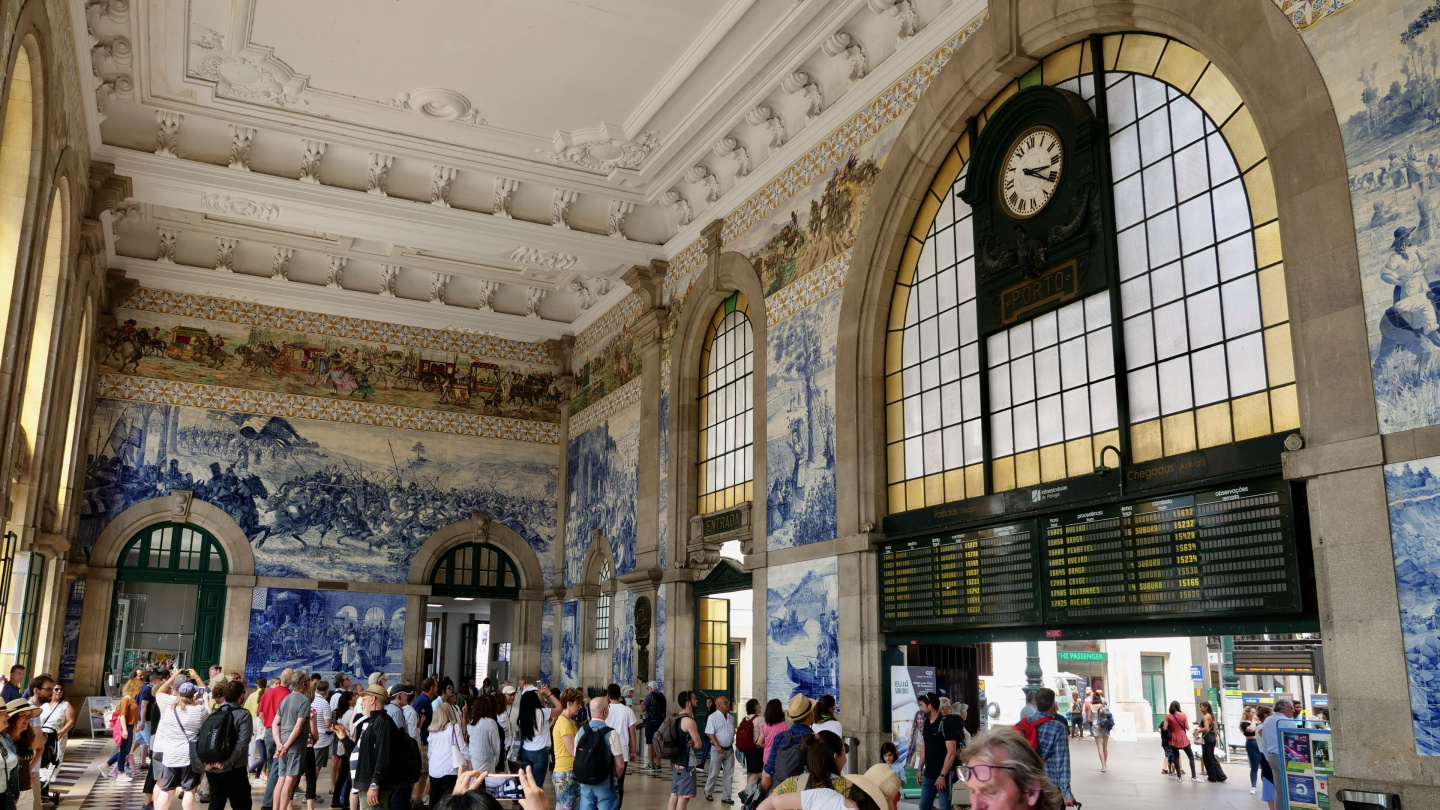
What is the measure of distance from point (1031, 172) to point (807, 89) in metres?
4.45

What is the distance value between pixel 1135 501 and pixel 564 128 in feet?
35.5

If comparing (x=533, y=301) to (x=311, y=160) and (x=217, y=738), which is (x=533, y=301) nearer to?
(x=311, y=160)

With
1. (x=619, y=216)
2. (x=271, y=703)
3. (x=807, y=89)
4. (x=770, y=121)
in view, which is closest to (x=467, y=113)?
(x=619, y=216)

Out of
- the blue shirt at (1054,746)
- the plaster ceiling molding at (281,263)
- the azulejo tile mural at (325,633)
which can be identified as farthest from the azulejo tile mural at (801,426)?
the plaster ceiling molding at (281,263)

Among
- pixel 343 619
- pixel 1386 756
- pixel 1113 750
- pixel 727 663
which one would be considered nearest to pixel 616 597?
→ pixel 727 663

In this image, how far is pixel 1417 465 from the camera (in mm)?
6914

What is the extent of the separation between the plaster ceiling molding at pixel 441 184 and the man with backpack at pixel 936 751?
38.9 feet

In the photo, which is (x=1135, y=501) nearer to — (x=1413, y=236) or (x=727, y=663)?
(x=1413, y=236)

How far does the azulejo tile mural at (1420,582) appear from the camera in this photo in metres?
6.69

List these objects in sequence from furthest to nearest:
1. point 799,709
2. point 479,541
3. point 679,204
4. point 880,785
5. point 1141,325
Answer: point 479,541 < point 679,204 < point 1141,325 < point 799,709 < point 880,785

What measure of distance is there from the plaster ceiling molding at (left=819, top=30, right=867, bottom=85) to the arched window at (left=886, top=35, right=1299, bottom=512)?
2.06m

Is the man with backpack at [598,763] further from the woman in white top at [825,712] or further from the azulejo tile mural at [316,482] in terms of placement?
the azulejo tile mural at [316,482]

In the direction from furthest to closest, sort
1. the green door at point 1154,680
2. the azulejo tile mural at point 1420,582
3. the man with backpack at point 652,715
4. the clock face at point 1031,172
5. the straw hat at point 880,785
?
the green door at point 1154,680 → the man with backpack at point 652,715 → the clock face at point 1031,172 → the azulejo tile mural at point 1420,582 → the straw hat at point 880,785

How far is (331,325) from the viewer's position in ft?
77.0
